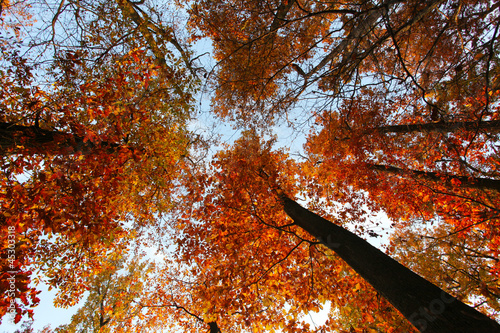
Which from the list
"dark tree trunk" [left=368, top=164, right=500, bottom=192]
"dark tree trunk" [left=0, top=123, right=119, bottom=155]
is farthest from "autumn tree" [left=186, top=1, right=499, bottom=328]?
"dark tree trunk" [left=0, top=123, right=119, bottom=155]

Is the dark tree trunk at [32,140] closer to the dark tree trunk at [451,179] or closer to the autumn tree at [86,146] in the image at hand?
the autumn tree at [86,146]

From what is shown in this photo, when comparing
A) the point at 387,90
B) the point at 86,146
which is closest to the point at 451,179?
the point at 387,90

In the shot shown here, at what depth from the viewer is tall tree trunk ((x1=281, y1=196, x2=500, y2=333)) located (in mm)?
2012

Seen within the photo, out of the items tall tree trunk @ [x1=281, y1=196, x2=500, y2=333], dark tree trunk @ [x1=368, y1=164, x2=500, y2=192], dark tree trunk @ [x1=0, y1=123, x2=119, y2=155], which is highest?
dark tree trunk @ [x1=0, y1=123, x2=119, y2=155]

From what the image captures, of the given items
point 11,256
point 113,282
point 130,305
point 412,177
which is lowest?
point 412,177

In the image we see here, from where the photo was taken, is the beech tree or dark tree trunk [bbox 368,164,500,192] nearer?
the beech tree

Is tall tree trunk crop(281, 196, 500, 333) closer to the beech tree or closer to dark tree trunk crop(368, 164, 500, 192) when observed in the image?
the beech tree

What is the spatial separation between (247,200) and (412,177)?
19.1ft

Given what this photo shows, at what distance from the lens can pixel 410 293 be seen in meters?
2.41

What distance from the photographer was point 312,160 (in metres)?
9.46

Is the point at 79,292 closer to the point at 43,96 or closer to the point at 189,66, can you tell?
the point at 43,96

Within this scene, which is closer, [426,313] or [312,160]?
[426,313]

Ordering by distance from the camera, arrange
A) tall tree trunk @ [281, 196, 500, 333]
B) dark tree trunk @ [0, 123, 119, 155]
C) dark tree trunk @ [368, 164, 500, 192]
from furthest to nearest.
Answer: dark tree trunk @ [368, 164, 500, 192], dark tree trunk @ [0, 123, 119, 155], tall tree trunk @ [281, 196, 500, 333]

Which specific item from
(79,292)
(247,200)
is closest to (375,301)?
(247,200)
